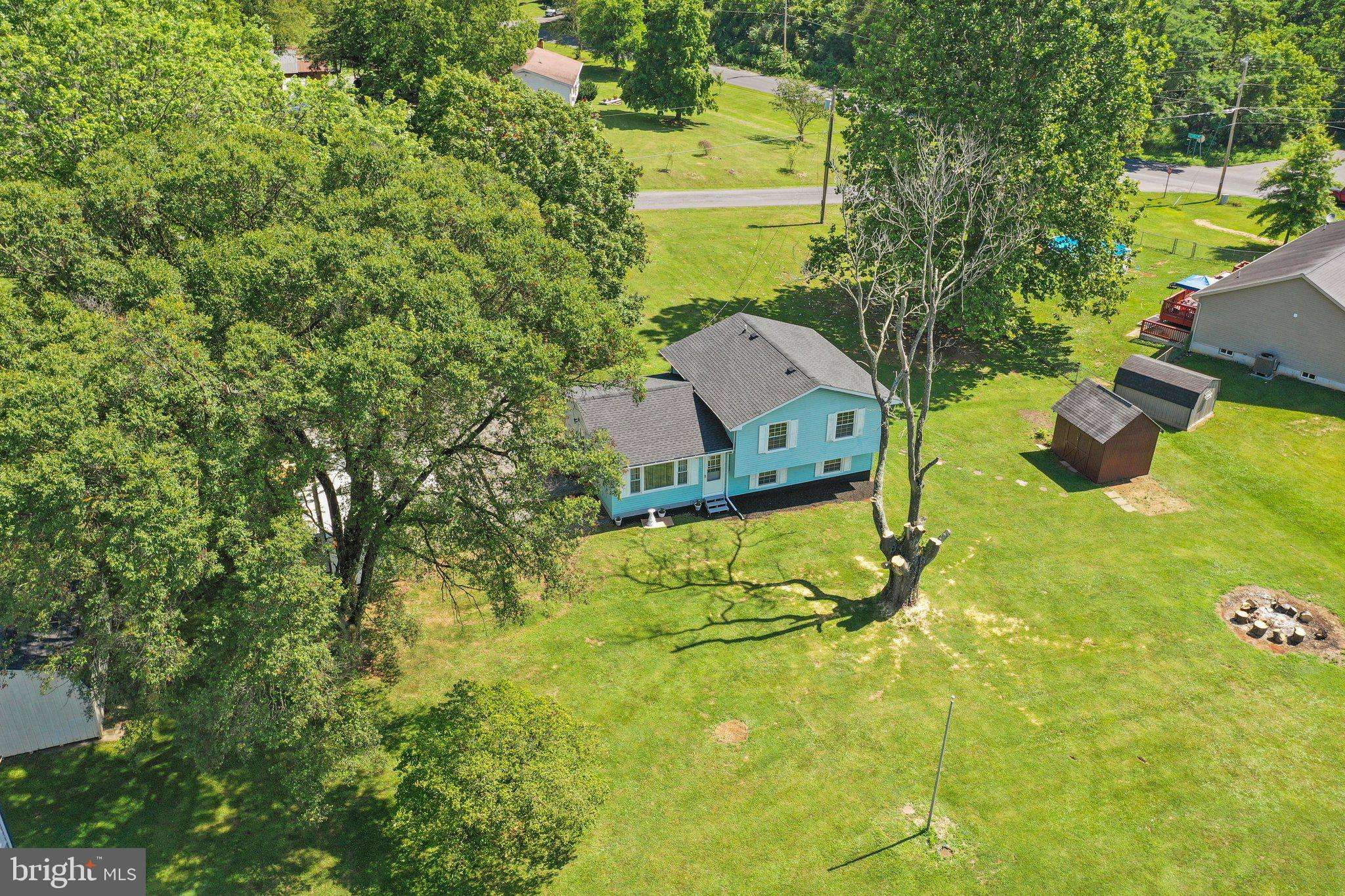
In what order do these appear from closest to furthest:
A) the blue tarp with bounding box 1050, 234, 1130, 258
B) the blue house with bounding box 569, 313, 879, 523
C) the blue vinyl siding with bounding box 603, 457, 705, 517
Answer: the blue house with bounding box 569, 313, 879, 523
the blue vinyl siding with bounding box 603, 457, 705, 517
the blue tarp with bounding box 1050, 234, 1130, 258

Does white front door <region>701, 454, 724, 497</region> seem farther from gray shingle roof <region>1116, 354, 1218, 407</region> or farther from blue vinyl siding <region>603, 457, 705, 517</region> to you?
gray shingle roof <region>1116, 354, 1218, 407</region>

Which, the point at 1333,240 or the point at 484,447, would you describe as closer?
the point at 484,447

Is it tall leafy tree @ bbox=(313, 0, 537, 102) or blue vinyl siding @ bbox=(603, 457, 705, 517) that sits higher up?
tall leafy tree @ bbox=(313, 0, 537, 102)

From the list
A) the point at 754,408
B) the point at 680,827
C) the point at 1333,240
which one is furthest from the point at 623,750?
the point at 1333,240

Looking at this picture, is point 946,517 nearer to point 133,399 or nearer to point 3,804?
point 133,399

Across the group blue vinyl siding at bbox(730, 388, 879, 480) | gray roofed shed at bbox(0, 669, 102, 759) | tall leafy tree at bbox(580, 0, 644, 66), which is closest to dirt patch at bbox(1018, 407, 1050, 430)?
blue vinyl siding at bbox(730, 388, 879, 480)

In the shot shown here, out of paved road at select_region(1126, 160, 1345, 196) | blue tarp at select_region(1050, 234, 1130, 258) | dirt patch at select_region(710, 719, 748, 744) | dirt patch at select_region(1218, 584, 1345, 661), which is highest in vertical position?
paved road at select_region(1126, 160, 1345, 196)

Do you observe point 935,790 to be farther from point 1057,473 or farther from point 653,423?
point 1057,473
